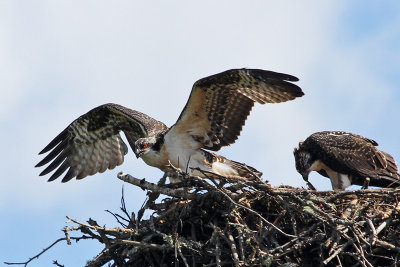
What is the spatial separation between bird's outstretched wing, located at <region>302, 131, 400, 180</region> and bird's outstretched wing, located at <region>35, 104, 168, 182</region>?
2927 mm

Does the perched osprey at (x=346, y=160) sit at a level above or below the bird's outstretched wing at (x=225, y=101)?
below

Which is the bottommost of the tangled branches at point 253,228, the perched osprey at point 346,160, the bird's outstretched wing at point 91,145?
the tangled branches at point 253,228

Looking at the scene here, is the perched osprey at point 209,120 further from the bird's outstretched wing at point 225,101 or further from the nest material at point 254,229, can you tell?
the nest material at point 254,229

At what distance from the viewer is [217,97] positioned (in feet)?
31.5

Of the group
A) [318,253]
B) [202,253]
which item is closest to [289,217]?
[318,253]

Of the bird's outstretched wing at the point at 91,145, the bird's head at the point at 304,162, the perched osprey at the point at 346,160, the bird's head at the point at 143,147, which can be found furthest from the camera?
the bird's outstretched wing at the point at 91,145

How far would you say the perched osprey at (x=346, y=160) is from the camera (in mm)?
10625

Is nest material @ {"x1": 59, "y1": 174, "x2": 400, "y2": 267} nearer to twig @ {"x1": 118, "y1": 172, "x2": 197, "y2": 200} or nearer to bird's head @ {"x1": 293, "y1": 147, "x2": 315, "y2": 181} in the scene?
twig @ {"x1": 118, "y1": 172, "x2": 197, "y2": 200}

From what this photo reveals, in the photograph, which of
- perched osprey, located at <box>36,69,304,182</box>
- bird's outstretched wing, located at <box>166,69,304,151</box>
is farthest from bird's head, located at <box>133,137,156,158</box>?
bird's outstretched wing, located at <box>166,69,304,151</box>

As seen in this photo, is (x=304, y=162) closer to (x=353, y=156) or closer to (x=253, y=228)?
(x=353, y=156)

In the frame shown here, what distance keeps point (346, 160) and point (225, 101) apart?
231 centimetres

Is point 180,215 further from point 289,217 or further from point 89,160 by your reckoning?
point 89,160

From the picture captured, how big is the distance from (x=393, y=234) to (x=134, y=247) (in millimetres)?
3009

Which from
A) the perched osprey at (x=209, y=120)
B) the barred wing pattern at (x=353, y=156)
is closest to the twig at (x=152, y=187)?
the perched osprey at (x=209, y=120)
